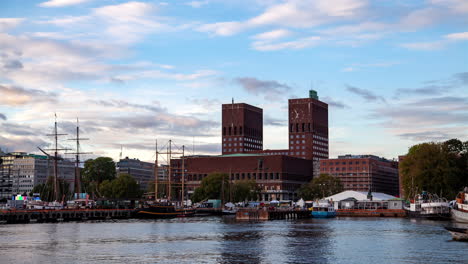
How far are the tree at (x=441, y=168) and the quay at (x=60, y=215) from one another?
81.4m

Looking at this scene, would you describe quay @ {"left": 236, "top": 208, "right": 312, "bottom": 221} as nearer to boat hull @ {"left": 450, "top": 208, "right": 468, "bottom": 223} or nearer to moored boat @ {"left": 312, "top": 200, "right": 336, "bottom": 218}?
moored boat @ {"left": 312, "top": 200, "right": 336, "bottom": 218}

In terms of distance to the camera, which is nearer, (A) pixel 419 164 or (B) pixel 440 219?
(B) pixel 440 219

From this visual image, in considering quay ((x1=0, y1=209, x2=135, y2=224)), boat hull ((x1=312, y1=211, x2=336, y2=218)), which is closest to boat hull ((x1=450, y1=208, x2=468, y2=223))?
boat hull ((x1=312, y1=211, x2=336, y2=218))

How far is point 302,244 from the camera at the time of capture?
82938 millimetres

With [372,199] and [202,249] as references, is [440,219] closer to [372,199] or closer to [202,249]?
[372,199]

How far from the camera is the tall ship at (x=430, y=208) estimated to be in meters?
148

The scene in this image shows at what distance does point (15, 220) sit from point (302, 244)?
88.3 meters

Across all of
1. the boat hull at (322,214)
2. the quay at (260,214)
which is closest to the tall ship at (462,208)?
the boat hull at (322,214)

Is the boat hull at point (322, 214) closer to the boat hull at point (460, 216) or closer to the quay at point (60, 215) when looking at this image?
the boat hull at point (460, 216)

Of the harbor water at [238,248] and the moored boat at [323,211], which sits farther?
the moored boat at [323,211]

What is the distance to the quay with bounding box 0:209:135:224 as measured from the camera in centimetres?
14762

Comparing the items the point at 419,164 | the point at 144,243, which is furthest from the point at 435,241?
the point at 419,164

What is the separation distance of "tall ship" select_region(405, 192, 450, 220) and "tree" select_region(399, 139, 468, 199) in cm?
348

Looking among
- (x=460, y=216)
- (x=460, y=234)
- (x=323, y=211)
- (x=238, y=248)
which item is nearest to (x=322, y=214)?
(x=323, y=211)
